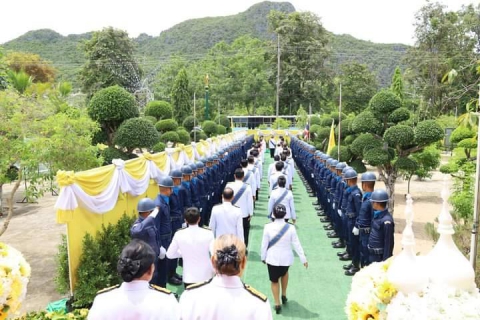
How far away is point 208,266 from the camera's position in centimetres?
471

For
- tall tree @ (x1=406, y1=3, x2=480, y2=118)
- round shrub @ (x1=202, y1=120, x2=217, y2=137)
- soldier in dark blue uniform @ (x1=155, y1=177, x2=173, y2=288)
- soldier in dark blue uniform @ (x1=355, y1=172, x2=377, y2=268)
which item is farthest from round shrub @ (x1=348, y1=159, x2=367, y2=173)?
tall tree @ (x1=406, y1=3, x2=480, y2=118)

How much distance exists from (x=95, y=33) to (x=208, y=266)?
4080cm

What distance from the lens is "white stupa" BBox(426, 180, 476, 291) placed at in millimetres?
1941

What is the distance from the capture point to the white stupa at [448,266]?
1.94m

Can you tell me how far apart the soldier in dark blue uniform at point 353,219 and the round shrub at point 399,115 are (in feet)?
12.0

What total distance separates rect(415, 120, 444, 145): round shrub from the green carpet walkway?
3232 mm

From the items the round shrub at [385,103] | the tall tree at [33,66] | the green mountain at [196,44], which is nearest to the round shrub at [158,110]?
the round shrub at [385,103]

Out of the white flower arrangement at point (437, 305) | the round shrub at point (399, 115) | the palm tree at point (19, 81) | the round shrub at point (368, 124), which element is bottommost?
the white flower arrangement at point (437, 305)

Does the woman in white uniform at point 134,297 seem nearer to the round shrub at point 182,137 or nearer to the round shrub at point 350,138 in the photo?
the round shrub at point 350,138

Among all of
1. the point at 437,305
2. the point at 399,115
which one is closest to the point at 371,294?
the point at 437,305

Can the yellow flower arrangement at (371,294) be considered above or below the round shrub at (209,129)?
above

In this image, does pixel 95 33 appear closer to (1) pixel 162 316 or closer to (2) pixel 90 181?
(2) pixel 90 181

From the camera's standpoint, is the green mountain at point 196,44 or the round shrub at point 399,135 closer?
the round shrub at point 399,135

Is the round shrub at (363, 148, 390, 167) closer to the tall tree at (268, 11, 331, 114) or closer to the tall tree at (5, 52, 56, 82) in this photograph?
the tall tree at (5, 52, 56, 82)
